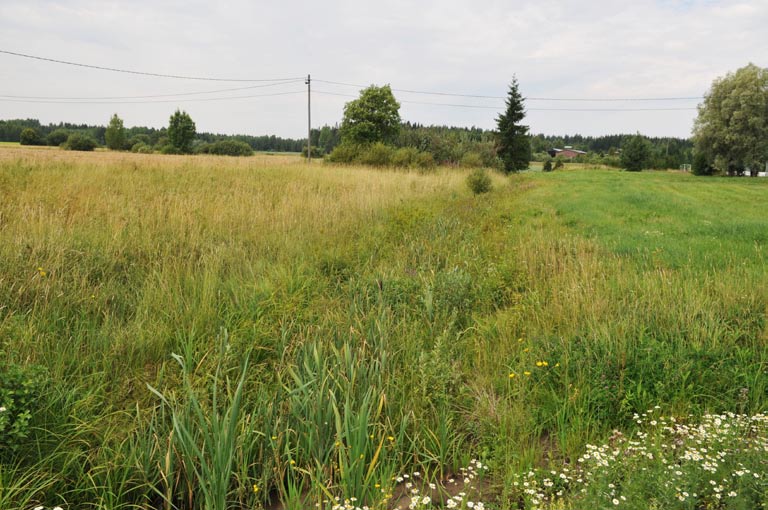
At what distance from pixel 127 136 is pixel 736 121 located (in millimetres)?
86005

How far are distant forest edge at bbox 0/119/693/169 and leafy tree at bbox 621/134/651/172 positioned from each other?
2.39 metres

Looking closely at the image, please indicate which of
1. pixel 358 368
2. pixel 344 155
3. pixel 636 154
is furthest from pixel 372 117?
pixel 358 368

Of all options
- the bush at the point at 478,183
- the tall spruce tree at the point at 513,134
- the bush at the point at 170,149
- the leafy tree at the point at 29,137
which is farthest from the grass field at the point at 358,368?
the leafy tree at the point at 29,137

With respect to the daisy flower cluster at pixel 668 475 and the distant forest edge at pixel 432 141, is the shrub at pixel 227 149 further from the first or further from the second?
the daisy flower cluster at pixel 668 475

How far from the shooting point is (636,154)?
6425 centimetres

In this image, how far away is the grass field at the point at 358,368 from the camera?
241cm

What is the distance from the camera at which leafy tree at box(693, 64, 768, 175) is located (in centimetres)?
3781

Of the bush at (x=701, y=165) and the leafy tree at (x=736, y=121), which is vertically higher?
the leafy tree at (x=736, y=121)

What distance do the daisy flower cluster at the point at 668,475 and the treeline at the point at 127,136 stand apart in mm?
71332

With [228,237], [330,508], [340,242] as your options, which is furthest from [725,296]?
[228,237]

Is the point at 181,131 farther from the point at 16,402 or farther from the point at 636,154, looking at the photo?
the point at 16,402

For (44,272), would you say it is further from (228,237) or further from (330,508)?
(330,508)

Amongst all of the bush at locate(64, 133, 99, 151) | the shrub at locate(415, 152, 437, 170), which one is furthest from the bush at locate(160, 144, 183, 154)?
the shrub at locate(415, 152, 437, 170)

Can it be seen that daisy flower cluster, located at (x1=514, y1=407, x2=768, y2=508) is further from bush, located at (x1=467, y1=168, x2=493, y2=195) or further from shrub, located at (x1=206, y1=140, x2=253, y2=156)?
shrub, located at (x1=206, y1=140, x2=253, y2=156)
